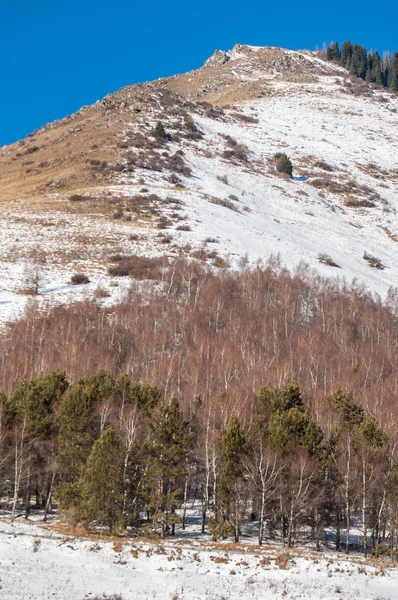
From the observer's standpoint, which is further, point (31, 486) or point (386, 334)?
point (386, 334)

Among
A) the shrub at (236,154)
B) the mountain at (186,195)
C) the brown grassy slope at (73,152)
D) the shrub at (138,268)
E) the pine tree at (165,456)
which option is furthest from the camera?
the shrub at (236,154)

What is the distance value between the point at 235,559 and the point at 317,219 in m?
83.3

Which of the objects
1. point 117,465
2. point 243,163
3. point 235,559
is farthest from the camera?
point 243,163

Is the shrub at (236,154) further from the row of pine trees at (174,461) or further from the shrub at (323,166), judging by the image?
the row of pine trees at (174,461)

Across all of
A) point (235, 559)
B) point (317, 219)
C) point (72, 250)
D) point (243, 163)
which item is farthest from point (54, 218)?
point (235, 559)

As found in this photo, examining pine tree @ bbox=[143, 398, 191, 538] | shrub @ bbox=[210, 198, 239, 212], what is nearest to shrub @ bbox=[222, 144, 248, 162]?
shrub @ bbox=[210, 198, 239, 212]

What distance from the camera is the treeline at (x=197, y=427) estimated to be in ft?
97.0

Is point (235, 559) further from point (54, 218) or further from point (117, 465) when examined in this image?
point (54, 218)

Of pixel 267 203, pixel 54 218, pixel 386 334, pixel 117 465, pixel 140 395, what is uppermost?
pixel 267 203

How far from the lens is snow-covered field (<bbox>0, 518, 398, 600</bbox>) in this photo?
1978 cm

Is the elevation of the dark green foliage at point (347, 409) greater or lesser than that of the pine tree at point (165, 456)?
greater

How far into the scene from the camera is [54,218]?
8025 cm

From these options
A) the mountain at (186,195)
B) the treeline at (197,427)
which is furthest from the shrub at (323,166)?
the treeline at (197,427)

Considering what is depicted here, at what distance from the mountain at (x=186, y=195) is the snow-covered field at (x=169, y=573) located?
33.5m
